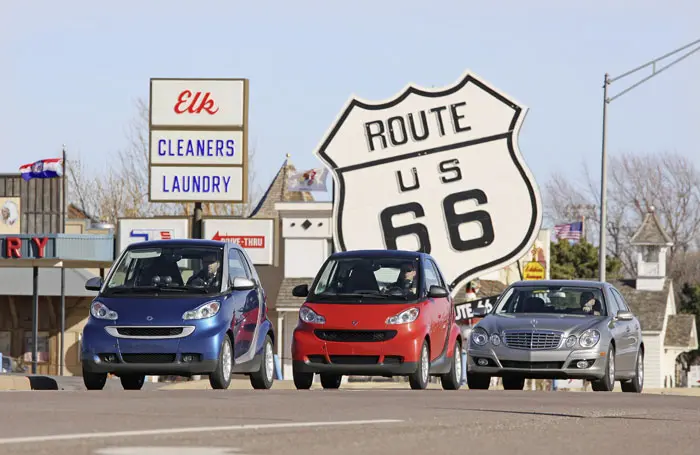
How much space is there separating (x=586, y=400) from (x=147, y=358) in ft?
16.0

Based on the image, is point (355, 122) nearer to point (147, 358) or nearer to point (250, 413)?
point (147, 358)

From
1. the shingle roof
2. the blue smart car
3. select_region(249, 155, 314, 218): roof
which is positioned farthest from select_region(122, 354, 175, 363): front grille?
the shingle roof

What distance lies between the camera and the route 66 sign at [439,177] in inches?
1500

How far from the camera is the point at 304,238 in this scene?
46.8m

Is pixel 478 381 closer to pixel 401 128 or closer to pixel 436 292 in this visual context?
pixel 436 292

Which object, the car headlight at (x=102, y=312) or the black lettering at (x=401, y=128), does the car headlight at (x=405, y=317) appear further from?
the black lettering at (x=401, y=128)

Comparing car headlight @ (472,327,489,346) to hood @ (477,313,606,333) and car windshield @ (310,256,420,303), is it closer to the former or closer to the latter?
hood @ (477,313,606,333)

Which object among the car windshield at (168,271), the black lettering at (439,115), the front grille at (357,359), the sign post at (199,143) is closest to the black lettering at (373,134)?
the black lettering at (439,115)

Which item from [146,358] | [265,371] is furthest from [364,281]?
[146,358]

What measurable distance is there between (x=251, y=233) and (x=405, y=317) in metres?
23.8

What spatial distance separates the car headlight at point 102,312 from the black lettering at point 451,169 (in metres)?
22.0

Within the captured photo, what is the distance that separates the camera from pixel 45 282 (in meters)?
53.3

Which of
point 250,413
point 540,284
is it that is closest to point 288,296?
point 540,284

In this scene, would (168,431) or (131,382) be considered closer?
(168,431)
